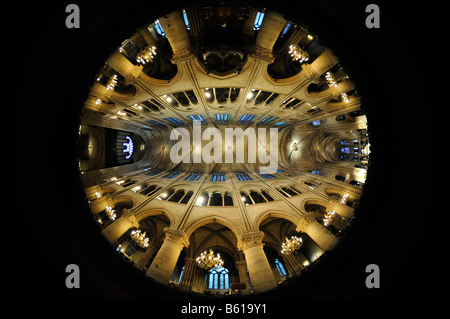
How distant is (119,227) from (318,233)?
11065 millimetres

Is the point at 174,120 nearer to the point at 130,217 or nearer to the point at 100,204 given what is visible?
the point at 100,204

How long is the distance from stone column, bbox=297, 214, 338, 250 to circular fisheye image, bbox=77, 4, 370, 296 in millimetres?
58

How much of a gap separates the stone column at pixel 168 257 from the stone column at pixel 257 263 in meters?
3.57

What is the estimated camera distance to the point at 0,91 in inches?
208

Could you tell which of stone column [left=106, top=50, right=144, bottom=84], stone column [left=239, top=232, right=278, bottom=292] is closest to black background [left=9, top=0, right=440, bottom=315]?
stone column [left=239, top=232, right=278, bottom=292]

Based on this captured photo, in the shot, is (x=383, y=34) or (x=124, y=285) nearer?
(x=383, y=34)

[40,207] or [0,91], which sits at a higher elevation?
[0,91]

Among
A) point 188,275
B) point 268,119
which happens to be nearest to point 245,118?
point 268,119

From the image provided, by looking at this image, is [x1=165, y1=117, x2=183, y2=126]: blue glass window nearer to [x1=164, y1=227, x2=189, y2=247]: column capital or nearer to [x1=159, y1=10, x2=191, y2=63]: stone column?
[x1=159, y1=10, x2=191, y2=63]: stone column

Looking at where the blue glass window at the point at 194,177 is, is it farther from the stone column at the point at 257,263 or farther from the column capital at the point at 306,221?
the column capital at the point at 306,221

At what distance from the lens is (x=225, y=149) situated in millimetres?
19828
